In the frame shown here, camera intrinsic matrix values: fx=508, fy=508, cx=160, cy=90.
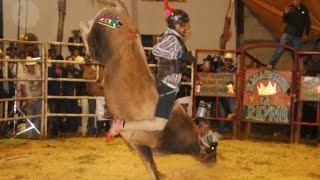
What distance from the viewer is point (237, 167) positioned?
848 centimetres

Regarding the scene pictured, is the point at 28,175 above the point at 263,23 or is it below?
below

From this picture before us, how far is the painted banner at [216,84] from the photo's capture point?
1135cm

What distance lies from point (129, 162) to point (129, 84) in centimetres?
301

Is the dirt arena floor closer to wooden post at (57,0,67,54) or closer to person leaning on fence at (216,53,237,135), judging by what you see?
person leaning on fence at (216,53,237,135)

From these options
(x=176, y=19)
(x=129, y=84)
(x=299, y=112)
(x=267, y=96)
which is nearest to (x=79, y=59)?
(x=267, y=96)

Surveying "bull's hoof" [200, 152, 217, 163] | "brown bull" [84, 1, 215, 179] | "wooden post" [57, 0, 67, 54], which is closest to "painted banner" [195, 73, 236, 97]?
"wooden post" [57, 0, 67, 54]

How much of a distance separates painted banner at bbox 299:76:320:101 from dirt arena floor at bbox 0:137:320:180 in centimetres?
107

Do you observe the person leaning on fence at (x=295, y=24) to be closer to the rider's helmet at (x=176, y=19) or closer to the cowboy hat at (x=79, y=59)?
the cowboy hat at (x=79, y=59)

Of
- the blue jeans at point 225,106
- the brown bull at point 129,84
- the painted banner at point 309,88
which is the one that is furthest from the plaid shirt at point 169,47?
the blue jeans at point 225,106

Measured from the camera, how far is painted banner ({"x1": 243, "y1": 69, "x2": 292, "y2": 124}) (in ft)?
36.2

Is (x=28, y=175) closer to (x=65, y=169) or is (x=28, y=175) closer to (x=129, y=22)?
(x=65, y=169)

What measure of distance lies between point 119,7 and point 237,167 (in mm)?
3786

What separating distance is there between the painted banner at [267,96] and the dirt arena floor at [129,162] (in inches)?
24.2

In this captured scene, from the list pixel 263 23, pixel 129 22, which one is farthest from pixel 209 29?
pixel 129 22
